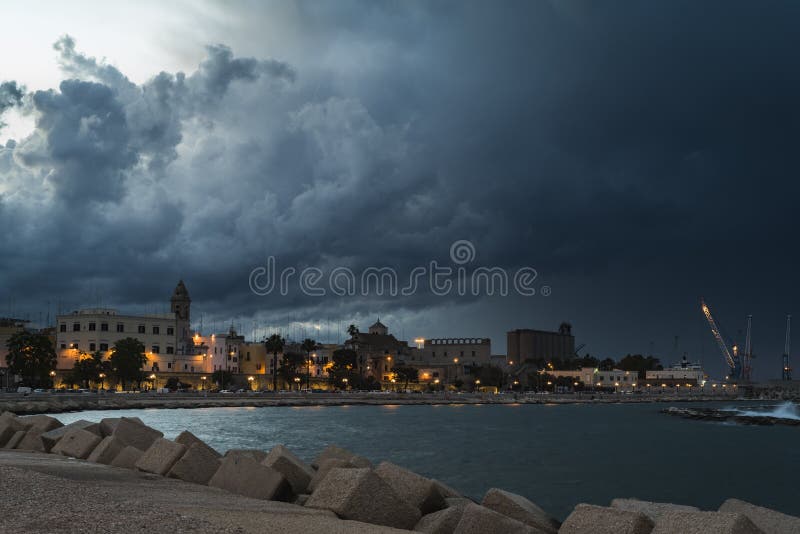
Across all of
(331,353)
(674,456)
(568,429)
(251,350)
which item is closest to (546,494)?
(674,456)

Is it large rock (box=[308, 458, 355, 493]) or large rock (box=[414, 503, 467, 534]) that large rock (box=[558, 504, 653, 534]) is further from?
large rock (box=[308, 458, 355, 493])

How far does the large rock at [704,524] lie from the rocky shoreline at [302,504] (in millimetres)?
13

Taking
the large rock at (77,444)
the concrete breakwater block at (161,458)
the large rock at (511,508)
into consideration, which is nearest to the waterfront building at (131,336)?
the large rock at (77,444)

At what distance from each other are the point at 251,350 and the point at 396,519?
151 meters

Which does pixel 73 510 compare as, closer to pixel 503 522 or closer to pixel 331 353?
pixel 503 522

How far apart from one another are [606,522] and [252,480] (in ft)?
24.1

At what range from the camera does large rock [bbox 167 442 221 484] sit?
16.3 m

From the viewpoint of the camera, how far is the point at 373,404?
411 ft

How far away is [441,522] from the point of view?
1229cm

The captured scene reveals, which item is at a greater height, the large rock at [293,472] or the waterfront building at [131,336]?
the waterfront building at [131,336]

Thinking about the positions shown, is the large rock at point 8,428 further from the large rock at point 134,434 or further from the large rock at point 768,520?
the large rock at point 768,520

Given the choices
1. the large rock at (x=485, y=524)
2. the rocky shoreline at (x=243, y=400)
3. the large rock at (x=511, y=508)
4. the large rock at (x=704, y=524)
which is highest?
the large rock at (x=704, y=524)

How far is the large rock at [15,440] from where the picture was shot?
25522mm

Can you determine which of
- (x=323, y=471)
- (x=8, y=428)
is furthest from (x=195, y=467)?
(x=8, y=428)
